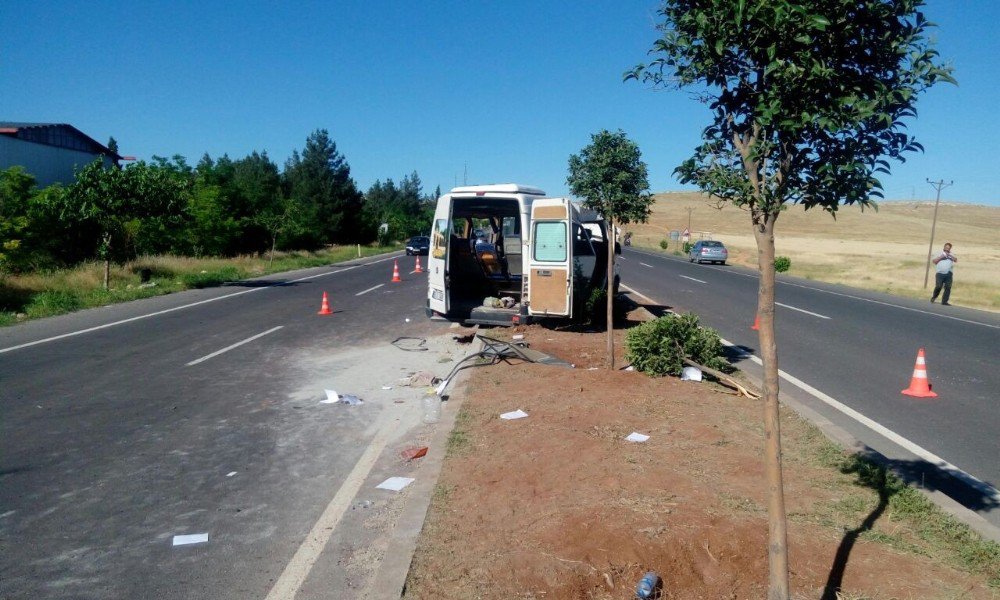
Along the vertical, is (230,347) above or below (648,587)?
below

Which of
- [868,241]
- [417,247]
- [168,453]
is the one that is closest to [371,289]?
[168,453]

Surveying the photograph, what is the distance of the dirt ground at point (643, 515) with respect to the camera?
3648 mm

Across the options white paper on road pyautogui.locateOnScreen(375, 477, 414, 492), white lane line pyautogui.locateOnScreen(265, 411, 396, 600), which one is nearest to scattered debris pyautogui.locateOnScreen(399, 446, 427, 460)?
white lane line pyautogui.locateOnScreen(265, 411, 396, 600)

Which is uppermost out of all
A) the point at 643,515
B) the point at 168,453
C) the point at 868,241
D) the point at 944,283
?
the point at 643,515

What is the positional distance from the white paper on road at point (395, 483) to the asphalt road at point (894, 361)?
4110 millimetres

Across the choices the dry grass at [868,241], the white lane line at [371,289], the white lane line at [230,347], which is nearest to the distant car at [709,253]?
the dry grass at [868,241]

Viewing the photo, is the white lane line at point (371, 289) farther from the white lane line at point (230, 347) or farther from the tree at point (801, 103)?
the tree at point (801, 103)

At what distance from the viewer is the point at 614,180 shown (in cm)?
1070

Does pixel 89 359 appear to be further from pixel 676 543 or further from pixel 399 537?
pixel 676 543

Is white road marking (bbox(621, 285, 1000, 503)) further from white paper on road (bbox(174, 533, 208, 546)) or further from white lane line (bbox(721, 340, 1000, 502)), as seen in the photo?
white paper on road (bbox(174, 533, 208, 546))

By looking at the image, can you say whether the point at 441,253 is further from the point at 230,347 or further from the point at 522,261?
the point at 230,347

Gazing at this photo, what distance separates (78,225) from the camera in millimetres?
23281

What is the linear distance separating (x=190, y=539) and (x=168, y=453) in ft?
6.43

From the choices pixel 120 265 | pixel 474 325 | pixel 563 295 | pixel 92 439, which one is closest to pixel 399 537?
pixel 92 439
